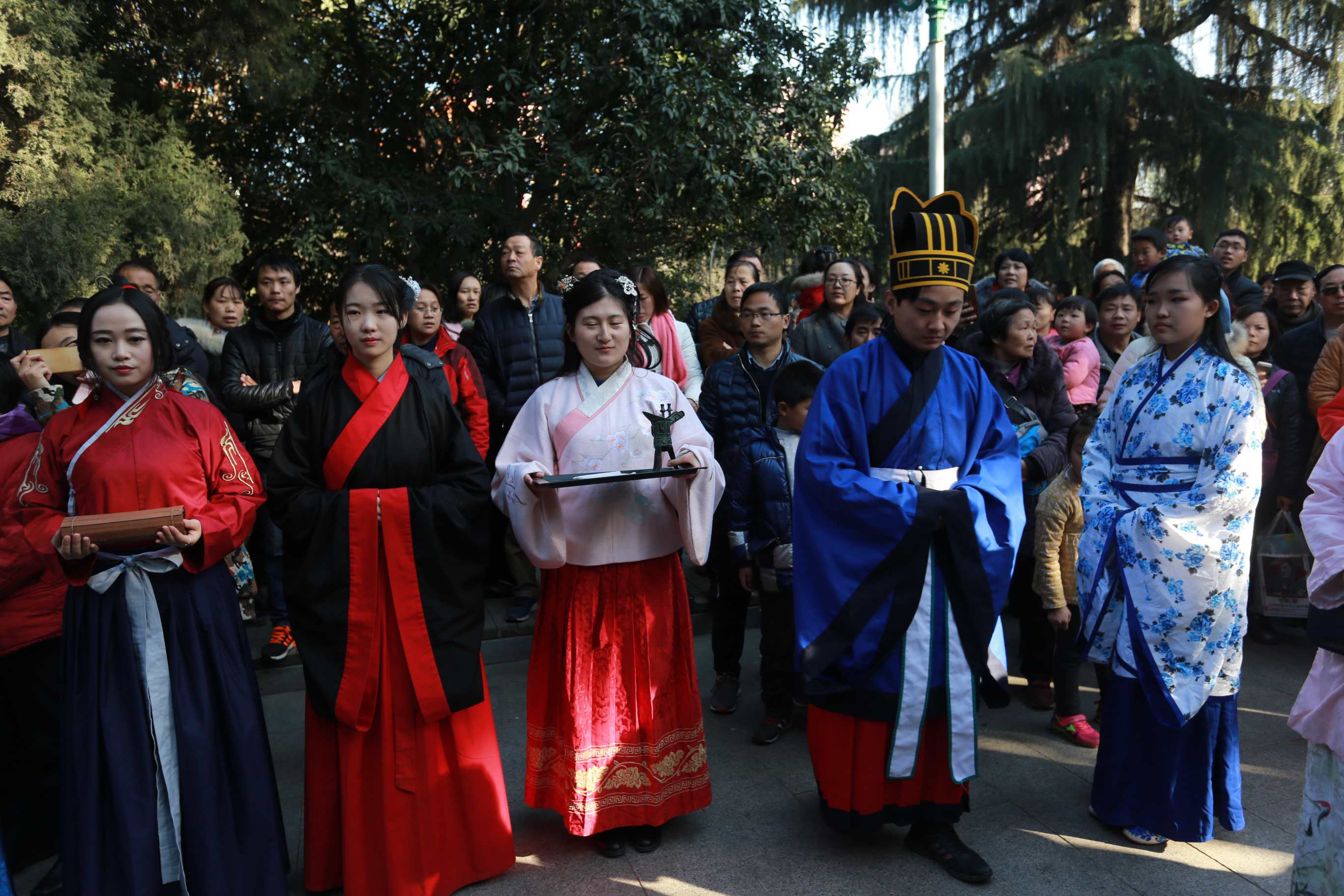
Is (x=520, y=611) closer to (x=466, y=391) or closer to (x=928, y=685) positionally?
(x=466, y=391)

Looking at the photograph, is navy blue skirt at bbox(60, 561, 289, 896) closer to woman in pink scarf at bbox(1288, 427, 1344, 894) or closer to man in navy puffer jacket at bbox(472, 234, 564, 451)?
man in navy puffer jacket at bbox(472, 234, 564, 451)

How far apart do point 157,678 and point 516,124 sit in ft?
22.0

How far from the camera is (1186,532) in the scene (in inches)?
115

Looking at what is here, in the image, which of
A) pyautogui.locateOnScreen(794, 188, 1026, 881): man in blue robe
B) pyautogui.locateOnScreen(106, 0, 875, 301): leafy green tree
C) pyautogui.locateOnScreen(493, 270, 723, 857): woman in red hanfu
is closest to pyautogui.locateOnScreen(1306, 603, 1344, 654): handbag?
pyautogui.locateOnScreen(794, 188, 1026, 881): man in blue robe

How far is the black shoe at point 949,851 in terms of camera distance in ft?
9.37

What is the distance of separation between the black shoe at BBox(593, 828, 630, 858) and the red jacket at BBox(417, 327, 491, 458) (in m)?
2.05

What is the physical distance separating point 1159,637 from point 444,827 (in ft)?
7.70

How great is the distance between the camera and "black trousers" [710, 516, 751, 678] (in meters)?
4.29

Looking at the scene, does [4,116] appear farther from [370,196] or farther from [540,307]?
[540,307]

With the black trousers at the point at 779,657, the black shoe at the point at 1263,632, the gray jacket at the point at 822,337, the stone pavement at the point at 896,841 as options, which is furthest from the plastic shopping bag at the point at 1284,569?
the black trousers at the point at 779,657

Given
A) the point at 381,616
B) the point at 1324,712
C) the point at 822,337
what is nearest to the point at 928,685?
the point at 1324,712

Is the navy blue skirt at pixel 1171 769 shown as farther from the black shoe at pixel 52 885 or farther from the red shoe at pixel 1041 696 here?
the black shoe at pixel 52 885

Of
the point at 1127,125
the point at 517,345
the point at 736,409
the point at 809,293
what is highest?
the point at 1127,125

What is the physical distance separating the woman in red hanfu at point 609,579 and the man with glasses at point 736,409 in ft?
3.34
